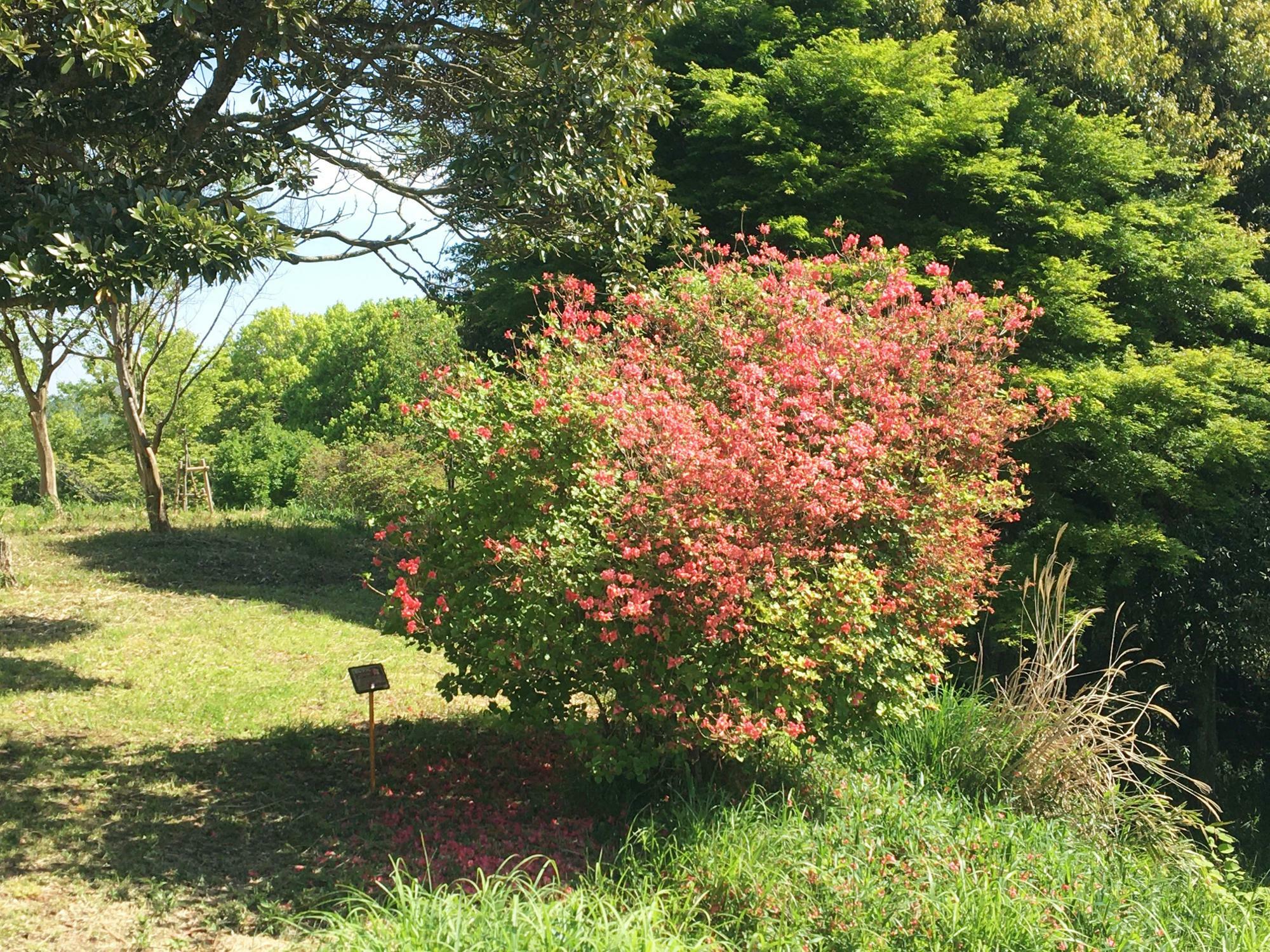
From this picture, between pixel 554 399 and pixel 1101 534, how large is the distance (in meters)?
6.66

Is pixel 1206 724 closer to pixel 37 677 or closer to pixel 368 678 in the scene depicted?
pixel 368 678

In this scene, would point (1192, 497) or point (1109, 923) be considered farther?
point (1192, 497)

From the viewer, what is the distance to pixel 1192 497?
34.6 ft

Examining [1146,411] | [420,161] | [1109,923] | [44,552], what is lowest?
[1109,923]

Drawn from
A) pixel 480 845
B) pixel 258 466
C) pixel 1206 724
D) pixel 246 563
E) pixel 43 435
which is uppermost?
pixel 43 435

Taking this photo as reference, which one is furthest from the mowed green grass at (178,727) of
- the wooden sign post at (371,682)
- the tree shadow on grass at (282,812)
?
the wooden sign post at (371,682)

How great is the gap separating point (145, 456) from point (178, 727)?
6784mm

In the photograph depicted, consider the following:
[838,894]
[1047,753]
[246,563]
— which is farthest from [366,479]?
[838,894]

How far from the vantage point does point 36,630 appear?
948 centimetres

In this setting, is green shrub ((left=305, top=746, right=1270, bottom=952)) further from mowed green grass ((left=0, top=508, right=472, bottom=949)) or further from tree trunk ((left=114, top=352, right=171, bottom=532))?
tree trunk ((left=114, top=352, right=171, bottom=532))

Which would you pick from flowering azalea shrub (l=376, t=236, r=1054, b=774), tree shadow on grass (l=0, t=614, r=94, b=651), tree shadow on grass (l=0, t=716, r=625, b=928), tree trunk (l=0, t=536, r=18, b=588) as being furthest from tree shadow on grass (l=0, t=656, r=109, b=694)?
flowering azalea shrub (l=376, t=236, r=1054, b=774)

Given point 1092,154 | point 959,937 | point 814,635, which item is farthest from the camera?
point 1092,154

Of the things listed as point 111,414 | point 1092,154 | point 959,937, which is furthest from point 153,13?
point 111,414

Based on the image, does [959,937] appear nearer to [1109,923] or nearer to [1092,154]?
[1109,923]
